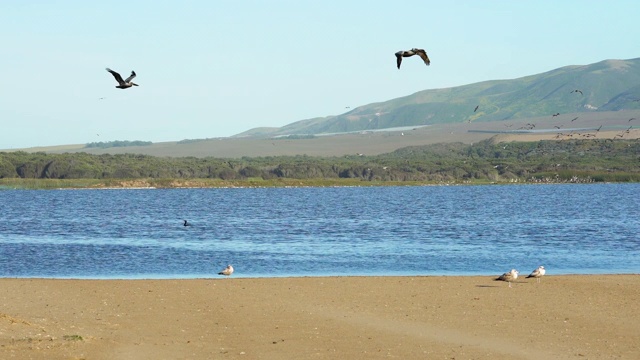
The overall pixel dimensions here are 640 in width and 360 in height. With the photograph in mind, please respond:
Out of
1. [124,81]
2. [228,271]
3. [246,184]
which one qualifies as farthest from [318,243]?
[246,184]

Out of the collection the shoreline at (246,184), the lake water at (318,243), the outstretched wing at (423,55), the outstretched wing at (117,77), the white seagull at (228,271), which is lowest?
the shoreline at (246,184)

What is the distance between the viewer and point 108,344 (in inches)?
797

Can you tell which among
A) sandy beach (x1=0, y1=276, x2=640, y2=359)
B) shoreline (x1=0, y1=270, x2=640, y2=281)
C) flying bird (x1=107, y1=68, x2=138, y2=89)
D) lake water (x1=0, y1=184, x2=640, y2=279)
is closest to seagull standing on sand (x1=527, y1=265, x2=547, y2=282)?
sandy beach (x1=0, y1=276, x2=640, y2=359)

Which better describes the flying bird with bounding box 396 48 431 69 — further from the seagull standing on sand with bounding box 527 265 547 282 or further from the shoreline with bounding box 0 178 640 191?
the shoreline with bounding box 0 178 640 191

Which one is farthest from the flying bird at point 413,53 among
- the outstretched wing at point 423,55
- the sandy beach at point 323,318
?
the sandy beach at point 323,318

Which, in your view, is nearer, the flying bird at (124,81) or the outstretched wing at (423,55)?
the outstretched wing at (423,55)

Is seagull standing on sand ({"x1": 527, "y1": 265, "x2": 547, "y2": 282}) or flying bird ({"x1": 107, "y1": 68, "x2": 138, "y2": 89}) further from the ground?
flying bird ({"x1": 107, "y1": 68, "x2": 138, "y2": 89})

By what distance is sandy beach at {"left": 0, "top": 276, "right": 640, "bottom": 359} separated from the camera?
19.7 metres

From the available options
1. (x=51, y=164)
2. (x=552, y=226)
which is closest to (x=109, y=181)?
(x=51, y=164)

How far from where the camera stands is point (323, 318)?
23.6m

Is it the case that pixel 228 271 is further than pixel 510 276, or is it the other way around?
pixel 228 271

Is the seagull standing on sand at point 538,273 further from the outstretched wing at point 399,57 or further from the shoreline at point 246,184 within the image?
the shoreline at point 246,184

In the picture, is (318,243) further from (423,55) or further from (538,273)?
(423,55)

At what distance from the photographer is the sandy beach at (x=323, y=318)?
1967 cm
